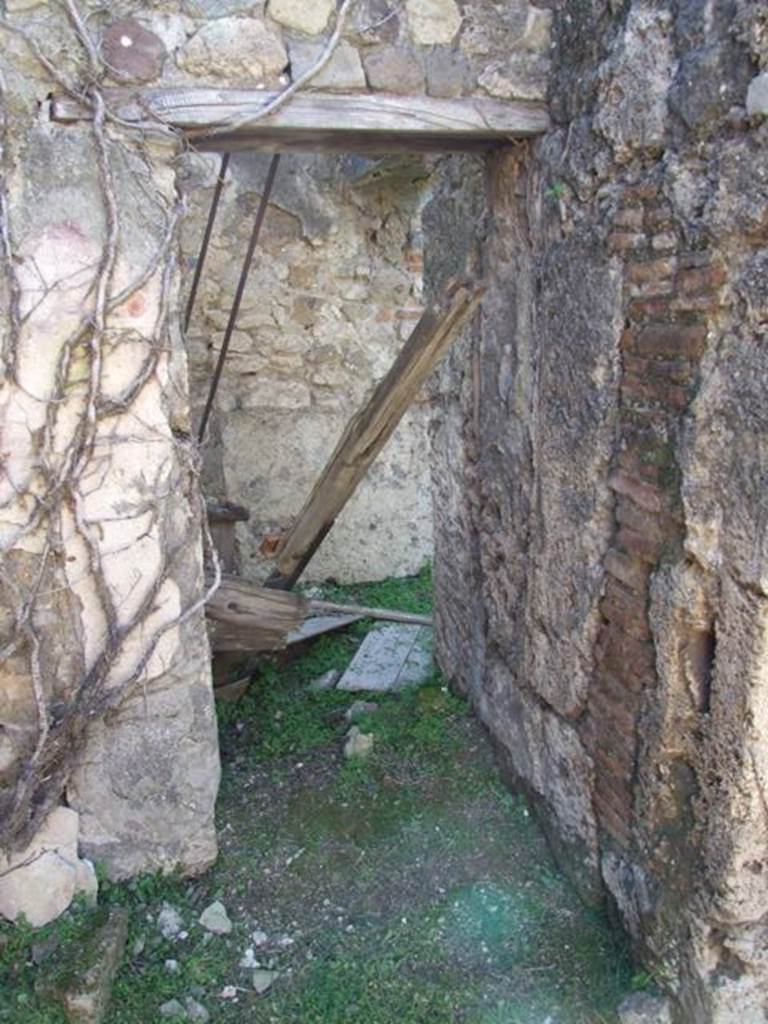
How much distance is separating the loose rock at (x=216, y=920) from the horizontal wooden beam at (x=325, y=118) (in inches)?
91.2

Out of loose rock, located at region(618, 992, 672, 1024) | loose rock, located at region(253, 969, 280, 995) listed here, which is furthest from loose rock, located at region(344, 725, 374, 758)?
loose rock, located at region(618, 992, 672, 1024)

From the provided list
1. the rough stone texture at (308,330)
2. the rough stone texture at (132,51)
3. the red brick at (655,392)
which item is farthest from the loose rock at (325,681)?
the rough stone texture at (132,51)

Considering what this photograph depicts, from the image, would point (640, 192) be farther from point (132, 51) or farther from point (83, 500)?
point (83, 500)

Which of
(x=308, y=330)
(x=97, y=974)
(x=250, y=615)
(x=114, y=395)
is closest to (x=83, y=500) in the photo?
(x=114, y=395)

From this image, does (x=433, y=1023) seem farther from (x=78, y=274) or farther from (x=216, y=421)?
(x=216, y=421)

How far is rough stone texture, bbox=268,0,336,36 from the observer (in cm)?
230

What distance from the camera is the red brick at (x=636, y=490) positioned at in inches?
86.0

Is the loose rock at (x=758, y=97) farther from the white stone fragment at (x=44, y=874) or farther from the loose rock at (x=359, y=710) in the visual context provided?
the loose rock at (x=359, y=710)

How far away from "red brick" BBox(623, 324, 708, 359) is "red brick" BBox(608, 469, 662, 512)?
32cm

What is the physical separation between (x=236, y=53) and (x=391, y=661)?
292 centimetres

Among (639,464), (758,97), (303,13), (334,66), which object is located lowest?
(639,464)

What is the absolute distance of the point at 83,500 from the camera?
244 centimetres

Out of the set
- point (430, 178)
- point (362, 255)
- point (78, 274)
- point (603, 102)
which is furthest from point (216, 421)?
point (603, 102)

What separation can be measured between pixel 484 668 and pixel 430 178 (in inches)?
119
